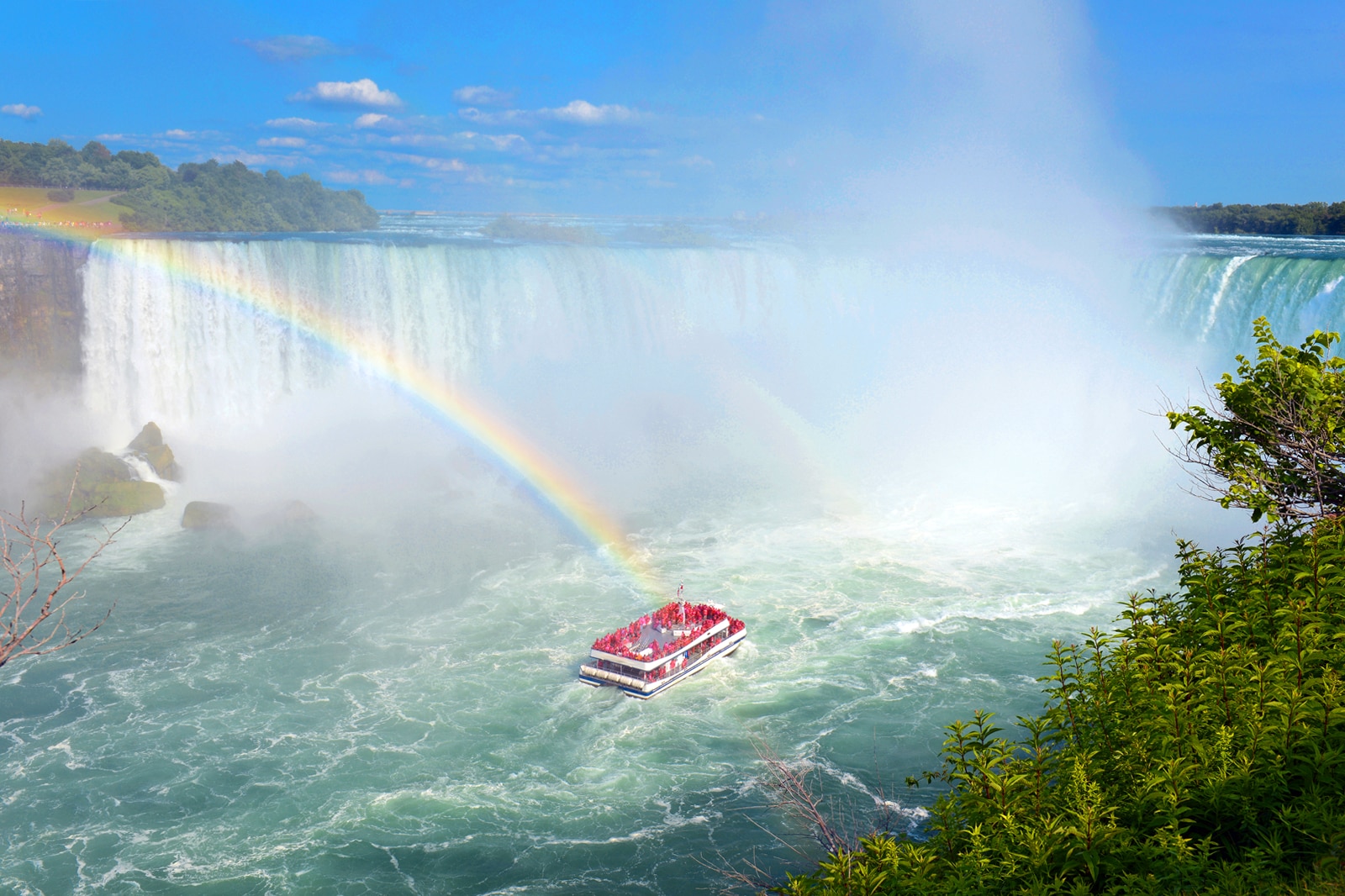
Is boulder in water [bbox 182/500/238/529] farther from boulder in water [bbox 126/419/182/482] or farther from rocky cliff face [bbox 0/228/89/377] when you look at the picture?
rocky cliff face [bbox 0/228/89/377]

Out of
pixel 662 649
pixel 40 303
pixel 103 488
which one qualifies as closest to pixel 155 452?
pixel 103 488

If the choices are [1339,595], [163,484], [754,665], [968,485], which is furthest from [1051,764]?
[163,484]

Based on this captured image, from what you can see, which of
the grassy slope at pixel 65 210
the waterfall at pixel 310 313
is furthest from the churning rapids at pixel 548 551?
the grassy slope at pixel 65 210

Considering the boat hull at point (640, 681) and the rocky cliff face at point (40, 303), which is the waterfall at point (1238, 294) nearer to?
the boat hull at point (640, 681)

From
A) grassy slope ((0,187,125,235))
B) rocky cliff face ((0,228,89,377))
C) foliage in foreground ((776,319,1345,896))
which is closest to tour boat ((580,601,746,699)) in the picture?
foliage in foreground ((776,319,1345,896))

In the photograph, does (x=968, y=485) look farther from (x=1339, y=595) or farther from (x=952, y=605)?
(x=1339, y=595)

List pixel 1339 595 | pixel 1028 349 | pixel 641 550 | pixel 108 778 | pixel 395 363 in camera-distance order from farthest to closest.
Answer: pixel 1028 349 < pixel 395 363 < pixel 641 550 < pixel 108 778 < pixel 1339 595
